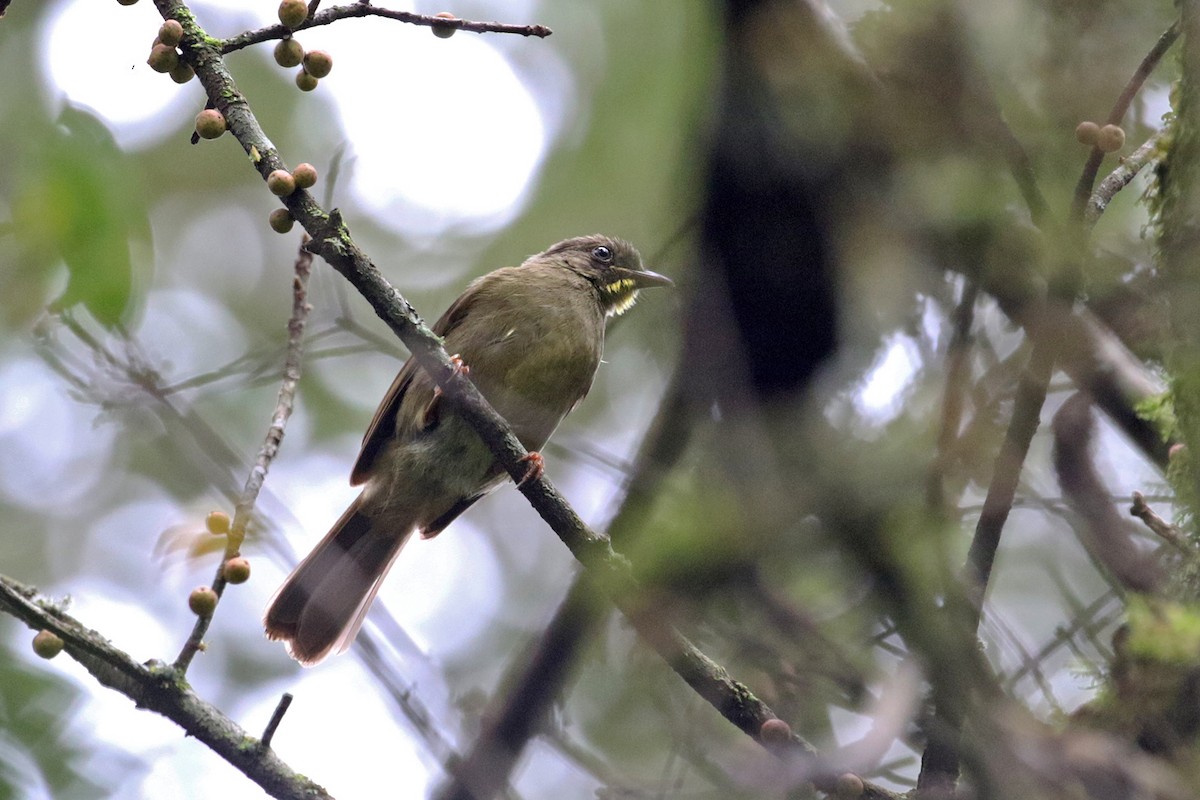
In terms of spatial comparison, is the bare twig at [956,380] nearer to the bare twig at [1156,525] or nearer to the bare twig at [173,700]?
the bare twig at [1156,525]

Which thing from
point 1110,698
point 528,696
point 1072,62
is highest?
point 1072,62

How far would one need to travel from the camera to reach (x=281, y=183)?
2.85 meters

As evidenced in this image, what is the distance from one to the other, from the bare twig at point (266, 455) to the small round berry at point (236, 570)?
14 mm

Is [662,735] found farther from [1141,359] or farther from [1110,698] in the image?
[1141,359]

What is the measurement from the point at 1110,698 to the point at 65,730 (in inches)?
105

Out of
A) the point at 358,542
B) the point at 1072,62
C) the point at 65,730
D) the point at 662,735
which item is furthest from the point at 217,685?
the point at 1072,62

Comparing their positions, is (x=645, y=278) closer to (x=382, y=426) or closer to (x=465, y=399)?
(x=382, y=426)

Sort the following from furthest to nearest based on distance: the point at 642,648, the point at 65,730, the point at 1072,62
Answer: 1. the point at 642,648
2. the point at 1072,62
3. the point at 65,730

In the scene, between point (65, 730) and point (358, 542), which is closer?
point (65, 730)

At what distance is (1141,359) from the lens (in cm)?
433

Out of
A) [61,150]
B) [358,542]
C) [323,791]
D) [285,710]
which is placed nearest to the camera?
[61,150]

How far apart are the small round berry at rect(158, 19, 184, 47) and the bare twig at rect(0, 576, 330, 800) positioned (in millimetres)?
1376

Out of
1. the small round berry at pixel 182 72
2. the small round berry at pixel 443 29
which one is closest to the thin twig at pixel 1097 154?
the small round berry at pixel 443 29

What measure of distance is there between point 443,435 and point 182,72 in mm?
2179
